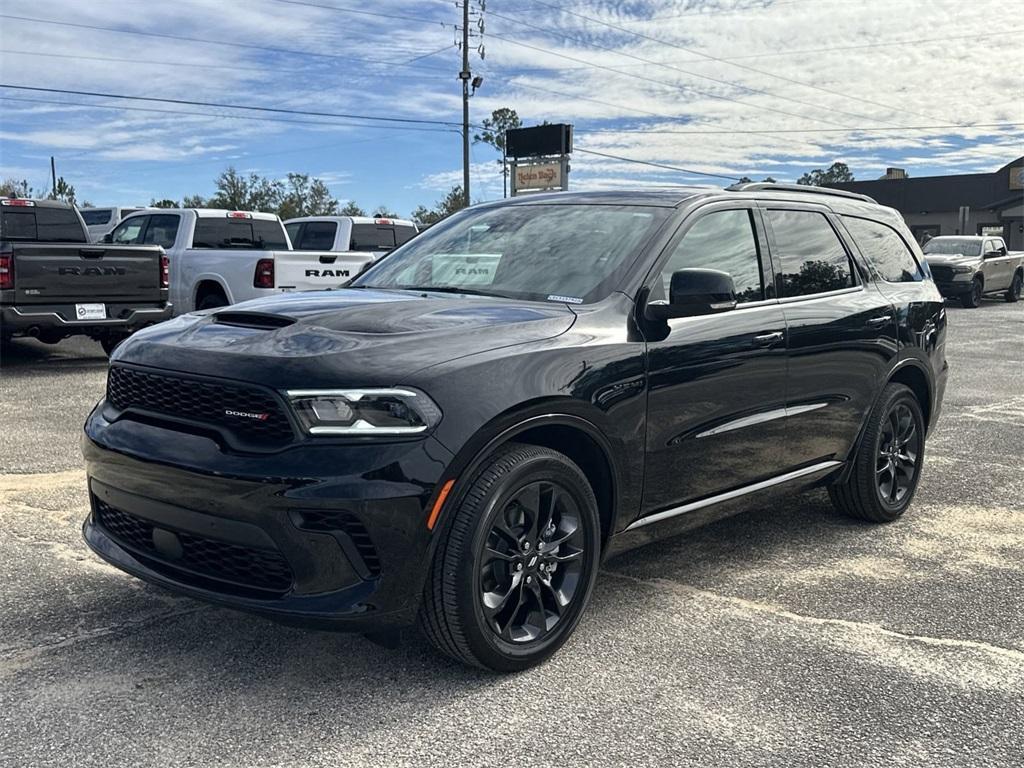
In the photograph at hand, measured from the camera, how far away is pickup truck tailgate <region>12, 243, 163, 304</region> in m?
10.2

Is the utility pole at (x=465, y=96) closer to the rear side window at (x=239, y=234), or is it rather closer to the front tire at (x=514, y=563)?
the rear side window at (x=239, y=234)

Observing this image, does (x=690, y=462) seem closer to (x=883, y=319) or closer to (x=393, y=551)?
(x=393, y=551)

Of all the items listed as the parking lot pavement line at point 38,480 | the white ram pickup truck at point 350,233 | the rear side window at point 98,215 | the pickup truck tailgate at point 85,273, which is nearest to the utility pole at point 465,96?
the rear side window at point 98,215

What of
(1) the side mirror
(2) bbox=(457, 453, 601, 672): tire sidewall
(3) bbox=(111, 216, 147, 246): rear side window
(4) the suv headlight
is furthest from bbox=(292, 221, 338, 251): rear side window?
(4) the suv headlight

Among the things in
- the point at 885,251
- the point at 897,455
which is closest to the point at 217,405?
the point at 897,455

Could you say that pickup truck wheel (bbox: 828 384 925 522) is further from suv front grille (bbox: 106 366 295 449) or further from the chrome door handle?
suv front grille (bbox: 106 366 295 449)

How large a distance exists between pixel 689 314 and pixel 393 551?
1639 millimetres

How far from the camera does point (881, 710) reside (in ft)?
10.6

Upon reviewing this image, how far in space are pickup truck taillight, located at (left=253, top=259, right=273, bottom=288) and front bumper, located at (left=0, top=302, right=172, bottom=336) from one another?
1165 millimetres

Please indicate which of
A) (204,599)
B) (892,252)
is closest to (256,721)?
(204,599)

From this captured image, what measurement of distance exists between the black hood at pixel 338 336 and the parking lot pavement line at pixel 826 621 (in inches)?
56.3

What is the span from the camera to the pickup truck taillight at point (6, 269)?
10.1m

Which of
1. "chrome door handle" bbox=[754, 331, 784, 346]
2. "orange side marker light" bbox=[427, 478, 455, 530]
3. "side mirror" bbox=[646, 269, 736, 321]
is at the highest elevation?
"side mirror" bbox=[646, 269, 736, 321]

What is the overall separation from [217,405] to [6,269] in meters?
8.30
